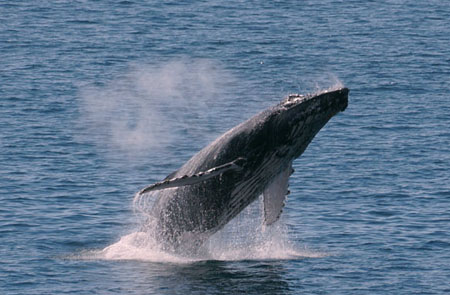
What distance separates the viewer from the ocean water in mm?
42531

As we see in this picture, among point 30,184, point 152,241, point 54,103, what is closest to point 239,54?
point 54,103

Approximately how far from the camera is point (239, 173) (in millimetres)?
40031

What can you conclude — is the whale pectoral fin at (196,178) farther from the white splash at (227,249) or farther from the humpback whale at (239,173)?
the white splash at (227,249)

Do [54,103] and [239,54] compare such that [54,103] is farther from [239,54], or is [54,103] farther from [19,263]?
[19,263]

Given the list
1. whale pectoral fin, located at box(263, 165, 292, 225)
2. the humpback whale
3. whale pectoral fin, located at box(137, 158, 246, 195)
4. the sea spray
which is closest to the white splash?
the humpback whale

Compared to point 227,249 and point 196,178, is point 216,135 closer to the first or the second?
point 227,249

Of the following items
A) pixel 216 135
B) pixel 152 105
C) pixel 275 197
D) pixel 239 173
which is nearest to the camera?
pixel 239 173

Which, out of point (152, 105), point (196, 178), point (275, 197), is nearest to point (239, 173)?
point (275, 197)

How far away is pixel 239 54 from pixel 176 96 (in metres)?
15.6

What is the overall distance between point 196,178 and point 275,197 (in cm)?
393

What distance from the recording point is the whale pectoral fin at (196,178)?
124 ft

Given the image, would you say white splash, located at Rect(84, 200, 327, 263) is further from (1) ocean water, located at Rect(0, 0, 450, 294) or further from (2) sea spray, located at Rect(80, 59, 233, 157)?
(2) sea spray, located at Rect(80, 59, 233, 157)

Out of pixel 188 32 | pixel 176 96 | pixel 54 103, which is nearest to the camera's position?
pixel 54 103

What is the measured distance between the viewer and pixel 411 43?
3910 inches
